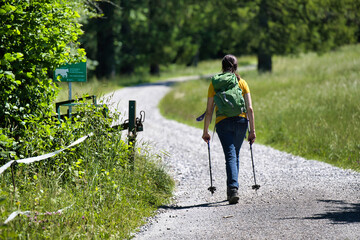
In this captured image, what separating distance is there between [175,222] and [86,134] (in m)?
1.72

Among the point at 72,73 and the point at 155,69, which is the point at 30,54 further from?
the point at 155,69

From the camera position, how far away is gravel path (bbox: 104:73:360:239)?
17.7 ft

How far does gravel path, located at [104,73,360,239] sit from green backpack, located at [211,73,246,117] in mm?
1270

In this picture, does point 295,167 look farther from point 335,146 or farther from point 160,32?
point 160,32

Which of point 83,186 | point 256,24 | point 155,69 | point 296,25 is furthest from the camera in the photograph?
point 155,69

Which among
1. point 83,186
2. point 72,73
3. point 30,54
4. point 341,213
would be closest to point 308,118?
point 72,73

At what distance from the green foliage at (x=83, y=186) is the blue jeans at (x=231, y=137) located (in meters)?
1.06

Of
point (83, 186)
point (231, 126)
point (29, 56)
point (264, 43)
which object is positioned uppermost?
point (29, 56)

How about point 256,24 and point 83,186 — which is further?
point 256,24

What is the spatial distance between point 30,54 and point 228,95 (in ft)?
8.38

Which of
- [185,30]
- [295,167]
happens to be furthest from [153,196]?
[185,30]

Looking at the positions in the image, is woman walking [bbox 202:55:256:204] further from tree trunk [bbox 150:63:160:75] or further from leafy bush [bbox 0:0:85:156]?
A: tree trunk [bbox 150:63:160:75]

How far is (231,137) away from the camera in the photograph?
22.4ft

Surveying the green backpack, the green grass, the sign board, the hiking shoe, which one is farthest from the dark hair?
the sign board
